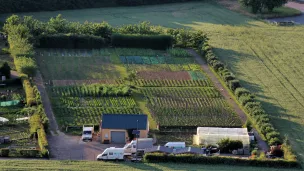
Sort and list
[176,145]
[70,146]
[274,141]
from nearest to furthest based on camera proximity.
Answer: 1. [176,145]
2. [70,146]
3. [274,141]

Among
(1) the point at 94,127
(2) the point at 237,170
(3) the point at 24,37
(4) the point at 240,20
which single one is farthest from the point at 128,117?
(4) the point at 240,20

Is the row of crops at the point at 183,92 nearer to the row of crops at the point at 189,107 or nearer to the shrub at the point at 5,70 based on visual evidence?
the row of crops at the point at 189,107

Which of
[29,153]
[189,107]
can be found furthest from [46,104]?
[189,107]

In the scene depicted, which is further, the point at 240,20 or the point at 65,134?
the point at 240,20

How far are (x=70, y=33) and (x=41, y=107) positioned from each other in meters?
17.0

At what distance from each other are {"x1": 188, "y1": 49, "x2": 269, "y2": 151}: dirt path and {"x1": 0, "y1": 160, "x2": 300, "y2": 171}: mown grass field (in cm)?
419

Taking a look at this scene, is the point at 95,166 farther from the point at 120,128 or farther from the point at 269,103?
the point at 269,103

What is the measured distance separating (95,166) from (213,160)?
695 cm

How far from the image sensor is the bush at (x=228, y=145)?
42.0m

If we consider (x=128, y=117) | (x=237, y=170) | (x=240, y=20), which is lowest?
(x=237, y=170)

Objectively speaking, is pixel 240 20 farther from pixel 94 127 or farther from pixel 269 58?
pixel 94 127

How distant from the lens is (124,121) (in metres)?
43.5

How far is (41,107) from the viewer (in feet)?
150

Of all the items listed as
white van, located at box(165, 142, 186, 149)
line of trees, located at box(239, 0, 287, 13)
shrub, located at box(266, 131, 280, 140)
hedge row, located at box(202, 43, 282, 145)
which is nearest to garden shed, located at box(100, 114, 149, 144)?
white van, located at box(165, 142, 186, 149)
